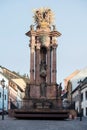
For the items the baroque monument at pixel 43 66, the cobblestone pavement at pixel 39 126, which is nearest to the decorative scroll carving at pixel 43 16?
the baroque monument at pixel 43 66

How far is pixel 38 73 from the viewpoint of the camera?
42.7 m

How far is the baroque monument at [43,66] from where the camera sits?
136ft

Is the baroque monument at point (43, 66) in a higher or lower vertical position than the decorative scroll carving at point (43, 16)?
lower

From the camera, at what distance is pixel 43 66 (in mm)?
42906

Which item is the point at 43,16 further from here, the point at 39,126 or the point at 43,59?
the point at 39,126

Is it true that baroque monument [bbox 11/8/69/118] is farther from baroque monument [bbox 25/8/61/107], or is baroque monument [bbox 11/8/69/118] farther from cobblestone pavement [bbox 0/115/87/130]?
cobblestone pavement [bbox 0/115/87/130]

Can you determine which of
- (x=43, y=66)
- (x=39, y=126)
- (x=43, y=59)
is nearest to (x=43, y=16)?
(x=43, y=59)

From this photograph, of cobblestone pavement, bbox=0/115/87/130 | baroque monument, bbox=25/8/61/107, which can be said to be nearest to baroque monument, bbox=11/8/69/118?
baroque monument, bbox=25/8/61/107

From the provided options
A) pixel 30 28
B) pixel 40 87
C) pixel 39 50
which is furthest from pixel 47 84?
pixel 30 28

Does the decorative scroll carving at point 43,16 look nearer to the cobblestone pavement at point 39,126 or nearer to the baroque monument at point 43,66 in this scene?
the baroque monument at point 43,66

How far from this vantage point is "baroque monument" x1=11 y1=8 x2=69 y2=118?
136ft

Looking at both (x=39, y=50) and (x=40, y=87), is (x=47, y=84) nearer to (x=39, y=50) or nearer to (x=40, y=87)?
(x=40, y=87)

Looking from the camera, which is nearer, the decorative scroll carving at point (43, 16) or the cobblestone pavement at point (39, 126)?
the cobblestone pavement at point (39, 126)

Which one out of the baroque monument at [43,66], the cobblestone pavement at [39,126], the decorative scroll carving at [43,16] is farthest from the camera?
the decorative scroll carving at [43,16]
